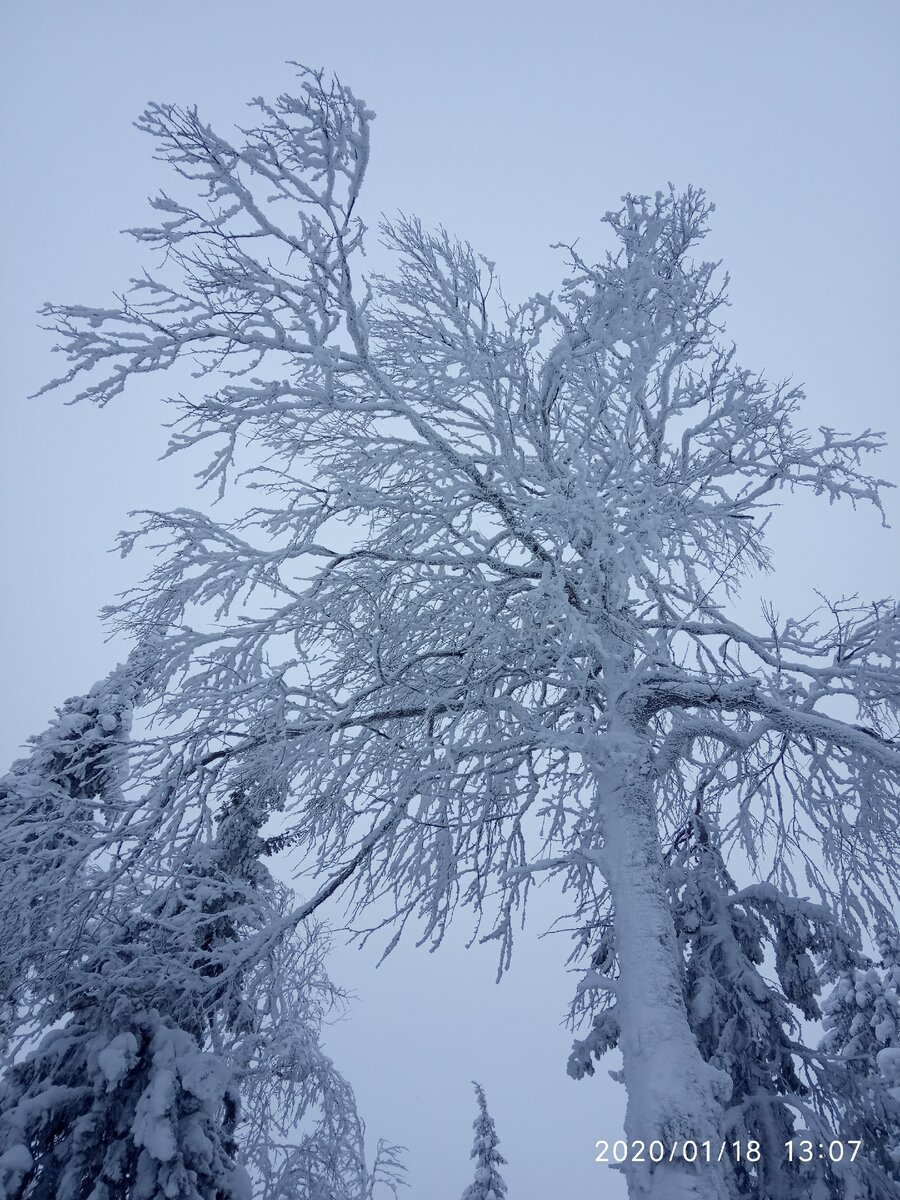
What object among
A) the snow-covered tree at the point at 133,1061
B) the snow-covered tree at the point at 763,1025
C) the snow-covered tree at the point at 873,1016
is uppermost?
the snow-covered tree at the point at 873,1016

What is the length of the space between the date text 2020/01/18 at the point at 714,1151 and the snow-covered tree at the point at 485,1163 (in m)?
12.9

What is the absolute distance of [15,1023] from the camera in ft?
12.4

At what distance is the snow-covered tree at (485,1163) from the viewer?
15.2 meters

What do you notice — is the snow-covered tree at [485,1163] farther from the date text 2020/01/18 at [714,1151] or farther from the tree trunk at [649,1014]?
the tree trunk at [649,1014]

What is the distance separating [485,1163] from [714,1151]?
16457mm

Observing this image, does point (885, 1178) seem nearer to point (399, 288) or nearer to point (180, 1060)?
point (180, 1060)

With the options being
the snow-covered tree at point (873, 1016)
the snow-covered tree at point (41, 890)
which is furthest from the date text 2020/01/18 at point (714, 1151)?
the snow-covered tree at point (873, 1016)

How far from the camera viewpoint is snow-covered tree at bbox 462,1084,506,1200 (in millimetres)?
15234

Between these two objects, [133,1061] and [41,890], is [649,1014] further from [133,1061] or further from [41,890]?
[41,890]

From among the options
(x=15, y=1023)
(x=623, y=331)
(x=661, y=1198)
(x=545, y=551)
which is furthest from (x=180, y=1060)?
(x=623, y=331)

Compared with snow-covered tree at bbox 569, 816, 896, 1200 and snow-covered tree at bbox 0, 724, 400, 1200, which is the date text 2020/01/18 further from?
snow-covered tree at bbox 0, 724, 400, 1200

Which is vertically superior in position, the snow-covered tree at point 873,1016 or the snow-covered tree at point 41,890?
the snow-covered tree at point 873,1016

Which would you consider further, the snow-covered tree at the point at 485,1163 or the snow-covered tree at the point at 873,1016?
the snow-covered tree at the point at 485,1163

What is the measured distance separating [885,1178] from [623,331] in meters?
6.15
